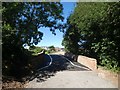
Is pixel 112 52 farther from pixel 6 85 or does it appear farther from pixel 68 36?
pixel 68 36

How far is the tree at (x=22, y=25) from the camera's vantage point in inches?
711

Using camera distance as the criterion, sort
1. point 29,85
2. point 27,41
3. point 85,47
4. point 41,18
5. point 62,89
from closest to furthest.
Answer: point 62,89, point 29,85, point 27,41, point 41,18, point 85,47

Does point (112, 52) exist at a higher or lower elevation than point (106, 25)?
lower

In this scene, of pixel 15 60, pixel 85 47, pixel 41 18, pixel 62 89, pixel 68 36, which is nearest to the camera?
pixel 62 89

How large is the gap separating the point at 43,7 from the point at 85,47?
13.9 meters

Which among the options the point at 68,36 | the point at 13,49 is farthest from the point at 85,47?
the point at 13,49

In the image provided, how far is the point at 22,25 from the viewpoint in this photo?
23641 mm

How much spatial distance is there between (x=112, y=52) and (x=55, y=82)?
6164 mm

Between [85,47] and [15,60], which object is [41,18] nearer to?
[15,60]

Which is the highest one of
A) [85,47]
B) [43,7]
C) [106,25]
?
[43,7]

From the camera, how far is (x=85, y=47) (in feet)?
124

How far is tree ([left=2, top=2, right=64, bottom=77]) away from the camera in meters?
18.1

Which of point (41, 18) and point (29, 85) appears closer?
point (29, 85)

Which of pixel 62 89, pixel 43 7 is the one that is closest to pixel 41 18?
pixel 43 7
